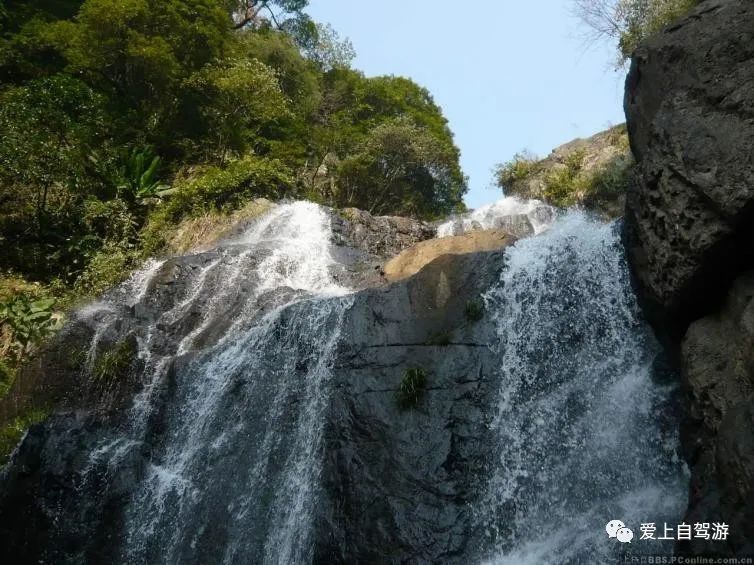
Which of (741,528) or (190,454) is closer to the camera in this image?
(741,528)

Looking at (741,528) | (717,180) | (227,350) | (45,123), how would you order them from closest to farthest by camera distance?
(741,528), (717,180), (227,350), (45,123)

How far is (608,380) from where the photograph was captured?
9.78m

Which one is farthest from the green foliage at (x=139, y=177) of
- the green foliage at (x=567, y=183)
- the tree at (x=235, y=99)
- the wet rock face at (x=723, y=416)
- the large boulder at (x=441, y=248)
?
the wet rock face at (x=723, y=416)

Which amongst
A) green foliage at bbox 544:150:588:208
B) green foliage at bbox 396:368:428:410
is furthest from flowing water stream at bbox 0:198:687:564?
green foliage at bbox 544:150:588:208

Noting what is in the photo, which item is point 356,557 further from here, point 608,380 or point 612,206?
point 612,206

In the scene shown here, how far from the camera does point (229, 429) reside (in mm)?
11273

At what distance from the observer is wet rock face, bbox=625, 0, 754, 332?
7.46 m

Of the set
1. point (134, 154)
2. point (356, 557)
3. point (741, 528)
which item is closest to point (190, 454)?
point (356, 557)

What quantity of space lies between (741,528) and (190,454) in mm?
8659

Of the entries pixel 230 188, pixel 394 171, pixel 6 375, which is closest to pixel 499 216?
pixel 394 171

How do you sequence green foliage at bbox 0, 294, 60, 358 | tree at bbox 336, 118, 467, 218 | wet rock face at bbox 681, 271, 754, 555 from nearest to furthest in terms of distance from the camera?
1. wet rock face at bbox 681, 271, 754, 555
2. green foliage at bbox 0, 294, 60, 358
3. tree at bbox 336, 118, 467, 218

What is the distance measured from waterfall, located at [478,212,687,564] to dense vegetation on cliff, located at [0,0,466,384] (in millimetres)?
10982

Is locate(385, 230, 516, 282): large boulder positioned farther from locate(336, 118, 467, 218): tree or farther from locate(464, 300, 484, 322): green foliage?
locate(336, 118, 467, 218): tree

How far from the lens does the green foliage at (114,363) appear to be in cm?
1275
